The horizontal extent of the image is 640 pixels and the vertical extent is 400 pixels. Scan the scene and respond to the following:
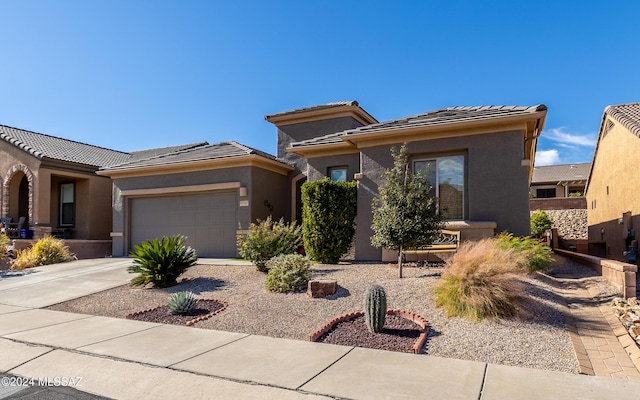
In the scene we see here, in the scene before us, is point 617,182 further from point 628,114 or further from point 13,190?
point 13,190

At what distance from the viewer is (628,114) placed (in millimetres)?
16547

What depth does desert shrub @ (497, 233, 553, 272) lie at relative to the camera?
10.0 meters

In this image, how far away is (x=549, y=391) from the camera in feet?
14.3

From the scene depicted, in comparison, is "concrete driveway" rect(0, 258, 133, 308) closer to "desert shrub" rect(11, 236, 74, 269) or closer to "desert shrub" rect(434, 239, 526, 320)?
"desert shrub" rect(11, 236, 74, 269)

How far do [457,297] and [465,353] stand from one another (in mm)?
1517

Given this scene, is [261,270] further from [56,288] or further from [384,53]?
[384,53]

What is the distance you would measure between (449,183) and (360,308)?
242 inches

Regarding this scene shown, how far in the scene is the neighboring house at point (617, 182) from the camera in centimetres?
1512

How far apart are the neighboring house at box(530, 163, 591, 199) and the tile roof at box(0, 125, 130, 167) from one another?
111ft

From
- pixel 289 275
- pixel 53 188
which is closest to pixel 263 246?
pixel 289 275

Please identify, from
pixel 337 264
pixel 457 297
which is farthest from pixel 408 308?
pixel 337 264

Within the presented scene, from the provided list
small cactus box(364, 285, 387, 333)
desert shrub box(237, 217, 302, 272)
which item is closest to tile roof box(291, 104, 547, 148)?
desert shrub box(237, 217, 302, 272)

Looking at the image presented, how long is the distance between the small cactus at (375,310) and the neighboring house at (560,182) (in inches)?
1378

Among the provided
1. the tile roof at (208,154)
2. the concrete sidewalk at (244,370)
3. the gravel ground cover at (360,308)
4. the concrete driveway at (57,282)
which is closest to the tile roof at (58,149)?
the tile roof at (208,154)
